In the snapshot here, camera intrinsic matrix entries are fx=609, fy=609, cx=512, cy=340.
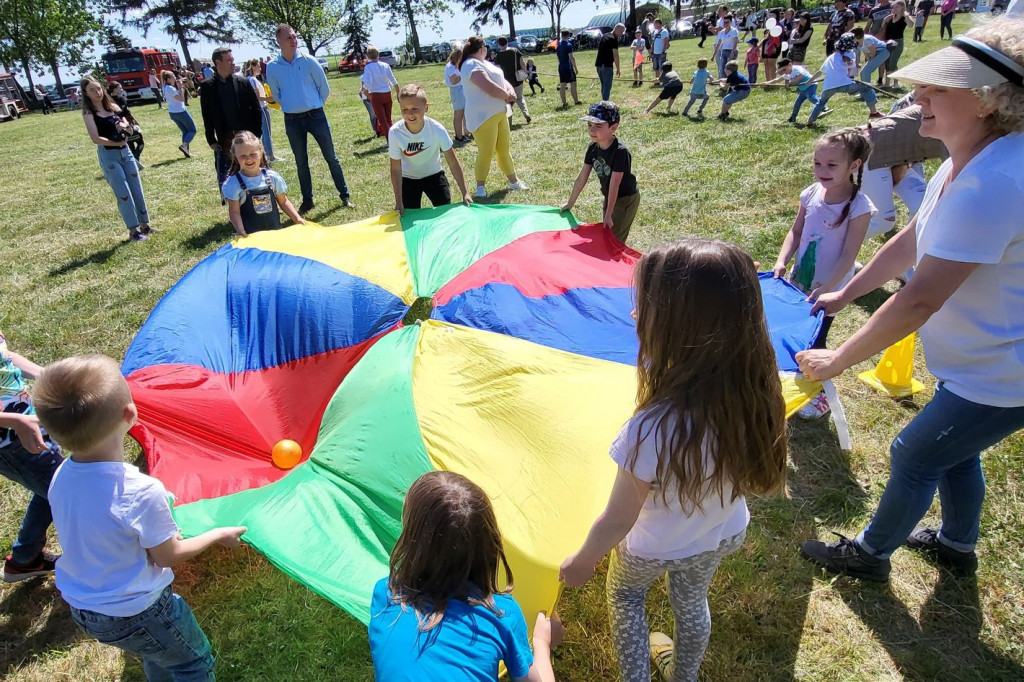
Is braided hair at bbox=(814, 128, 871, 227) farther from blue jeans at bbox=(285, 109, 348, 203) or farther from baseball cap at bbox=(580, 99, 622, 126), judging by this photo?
blue jeans at bbox=(285, 109, 348, 203)

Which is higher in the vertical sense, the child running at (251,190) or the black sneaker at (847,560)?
the child running at (251,190)

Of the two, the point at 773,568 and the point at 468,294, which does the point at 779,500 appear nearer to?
the point at 773,568

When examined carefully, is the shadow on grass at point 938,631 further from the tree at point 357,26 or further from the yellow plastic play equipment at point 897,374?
the tree at point 357,26

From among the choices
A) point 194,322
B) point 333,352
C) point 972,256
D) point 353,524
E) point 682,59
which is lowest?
point 353,524

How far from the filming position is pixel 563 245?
3668 mm

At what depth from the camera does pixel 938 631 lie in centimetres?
216

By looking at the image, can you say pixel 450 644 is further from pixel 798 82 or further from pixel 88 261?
pixel 798 82

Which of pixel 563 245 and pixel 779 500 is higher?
pixel 563 245

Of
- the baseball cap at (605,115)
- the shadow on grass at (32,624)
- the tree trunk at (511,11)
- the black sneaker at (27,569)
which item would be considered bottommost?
the shadow on grass at (32,624)

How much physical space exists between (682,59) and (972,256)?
21.1 metres

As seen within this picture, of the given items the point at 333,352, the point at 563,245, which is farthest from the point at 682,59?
the point at 333,352

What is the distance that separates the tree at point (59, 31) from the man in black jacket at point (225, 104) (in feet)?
101

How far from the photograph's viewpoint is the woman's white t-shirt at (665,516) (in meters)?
1.38

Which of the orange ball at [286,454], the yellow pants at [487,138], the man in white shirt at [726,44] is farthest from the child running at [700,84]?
the orange ball at [286,454]
